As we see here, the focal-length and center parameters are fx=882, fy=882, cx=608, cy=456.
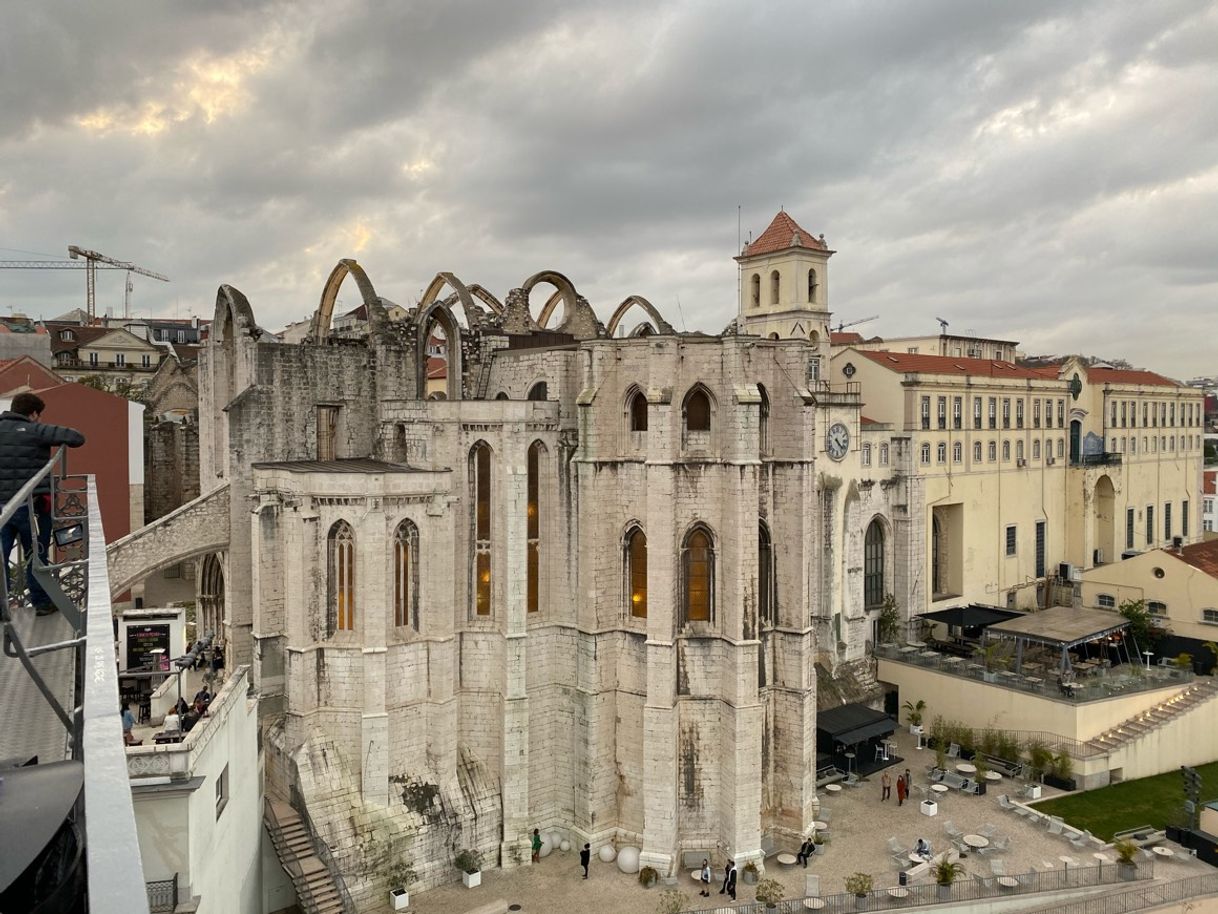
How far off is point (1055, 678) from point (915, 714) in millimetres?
6014

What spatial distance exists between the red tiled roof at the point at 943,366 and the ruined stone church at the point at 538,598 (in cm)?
2008

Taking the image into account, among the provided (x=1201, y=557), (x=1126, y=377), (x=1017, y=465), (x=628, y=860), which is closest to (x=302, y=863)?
(x=628, y=860)

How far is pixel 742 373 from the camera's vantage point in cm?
2627

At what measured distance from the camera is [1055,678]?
121 feet

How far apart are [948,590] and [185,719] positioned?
130ft

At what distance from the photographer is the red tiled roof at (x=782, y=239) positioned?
167ft

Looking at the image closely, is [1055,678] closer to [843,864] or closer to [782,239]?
[843,864]

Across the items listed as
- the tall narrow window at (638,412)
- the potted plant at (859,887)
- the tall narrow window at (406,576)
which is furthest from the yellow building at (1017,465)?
the tall narrow window at (406,576)

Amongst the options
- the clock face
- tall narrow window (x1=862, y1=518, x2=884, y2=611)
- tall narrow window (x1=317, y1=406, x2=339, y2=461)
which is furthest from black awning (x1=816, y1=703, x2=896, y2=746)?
tall narrow window (x1=317, y1=406, x2=339, y2=461)

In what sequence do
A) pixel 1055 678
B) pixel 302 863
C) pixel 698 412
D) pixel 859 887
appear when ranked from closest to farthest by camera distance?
pixel 302 863, pixel 859 887, pixel 698 412, pixel 1055 678

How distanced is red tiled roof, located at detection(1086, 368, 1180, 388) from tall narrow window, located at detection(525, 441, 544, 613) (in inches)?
1823

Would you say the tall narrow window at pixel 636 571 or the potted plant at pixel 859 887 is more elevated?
the tall narrow window at pixel 636 571

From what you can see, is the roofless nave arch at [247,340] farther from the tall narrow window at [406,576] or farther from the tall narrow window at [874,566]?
the tall narrow window at [874,566]

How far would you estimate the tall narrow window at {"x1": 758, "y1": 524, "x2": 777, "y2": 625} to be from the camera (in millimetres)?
27625
